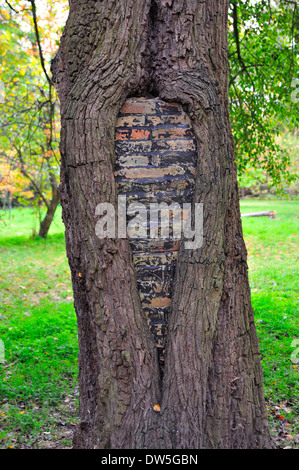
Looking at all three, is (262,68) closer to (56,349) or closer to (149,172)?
(149,172)

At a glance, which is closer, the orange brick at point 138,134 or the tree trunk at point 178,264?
the tree trunk at point 178,264

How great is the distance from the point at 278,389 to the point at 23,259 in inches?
323

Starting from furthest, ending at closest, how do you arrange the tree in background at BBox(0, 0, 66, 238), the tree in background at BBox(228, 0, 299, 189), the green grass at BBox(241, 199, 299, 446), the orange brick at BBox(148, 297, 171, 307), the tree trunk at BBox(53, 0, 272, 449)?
the tree in background at BBox(0, 0, 66, 238) < the tree in background at BBox(228, 0, 299, 189) < the green grass at BBox(241, 199, 299, 446) < the orange brick at BBox(148, 297, 171, 307) < the tree trunk at BBox(53, 0, 272, 449)

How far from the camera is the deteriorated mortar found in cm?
259

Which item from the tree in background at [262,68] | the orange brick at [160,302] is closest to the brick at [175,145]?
the orange brick at [160,302]

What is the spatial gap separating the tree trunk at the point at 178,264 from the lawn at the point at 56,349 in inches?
33.2

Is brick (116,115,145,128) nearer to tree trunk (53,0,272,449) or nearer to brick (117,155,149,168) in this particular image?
tree trunk (53,0,272,449)

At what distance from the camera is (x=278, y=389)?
12.4 ft

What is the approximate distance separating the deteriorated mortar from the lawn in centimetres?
137

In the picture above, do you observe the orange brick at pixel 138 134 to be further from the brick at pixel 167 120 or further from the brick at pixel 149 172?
the brick at pixel 149 172

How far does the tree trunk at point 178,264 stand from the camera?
7.73ft

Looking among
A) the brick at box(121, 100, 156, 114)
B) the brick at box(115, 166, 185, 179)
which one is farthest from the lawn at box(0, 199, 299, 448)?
the brick at box(121, 100, 156, 114)

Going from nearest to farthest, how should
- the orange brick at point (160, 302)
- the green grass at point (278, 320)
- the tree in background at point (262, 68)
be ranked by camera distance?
1. the orange brick at point (160, 302)
2. the green grass at point (278, 320)
3. the tree in background at point (262, 68)

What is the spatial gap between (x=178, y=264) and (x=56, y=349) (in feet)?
8.88
